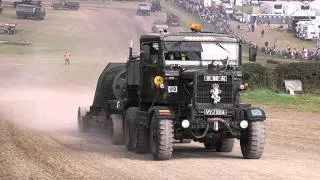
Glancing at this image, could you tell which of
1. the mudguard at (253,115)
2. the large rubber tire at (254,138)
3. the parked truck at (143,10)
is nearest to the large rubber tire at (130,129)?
the large rubber tire at (254,138)

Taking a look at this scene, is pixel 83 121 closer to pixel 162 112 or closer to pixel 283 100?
pixel 162 112

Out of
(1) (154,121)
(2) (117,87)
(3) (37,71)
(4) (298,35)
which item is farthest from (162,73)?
(4) (298,35)

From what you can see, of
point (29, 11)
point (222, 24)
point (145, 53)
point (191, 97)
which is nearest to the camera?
point (191, 97)

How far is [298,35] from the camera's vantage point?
80438mm

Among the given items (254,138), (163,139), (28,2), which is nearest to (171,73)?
(163,139)

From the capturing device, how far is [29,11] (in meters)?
78.9

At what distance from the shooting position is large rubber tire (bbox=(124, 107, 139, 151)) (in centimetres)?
1568

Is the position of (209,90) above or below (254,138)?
above

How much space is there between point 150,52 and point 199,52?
1.04 m

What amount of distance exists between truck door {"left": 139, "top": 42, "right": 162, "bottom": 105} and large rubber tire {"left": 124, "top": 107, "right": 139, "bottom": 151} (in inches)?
18.6

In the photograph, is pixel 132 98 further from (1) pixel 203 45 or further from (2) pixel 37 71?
(2) pixel 37 71

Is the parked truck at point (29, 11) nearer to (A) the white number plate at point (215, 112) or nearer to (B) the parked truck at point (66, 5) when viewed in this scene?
(B) the parked truck at point (66, 5)

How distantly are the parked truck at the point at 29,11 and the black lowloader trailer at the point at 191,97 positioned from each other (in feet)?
213

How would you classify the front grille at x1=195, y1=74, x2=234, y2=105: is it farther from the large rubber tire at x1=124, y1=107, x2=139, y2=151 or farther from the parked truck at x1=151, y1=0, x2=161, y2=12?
the parked truck at x1=151, y1=0, x2=161, y2=12
